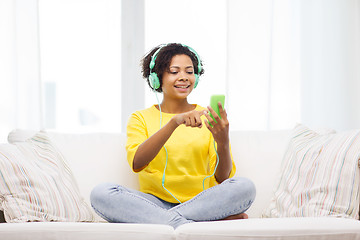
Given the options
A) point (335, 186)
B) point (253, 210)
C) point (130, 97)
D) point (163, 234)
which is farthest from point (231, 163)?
point (130, 97)

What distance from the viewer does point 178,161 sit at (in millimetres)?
1969

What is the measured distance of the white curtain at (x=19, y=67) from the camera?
298 centimetres

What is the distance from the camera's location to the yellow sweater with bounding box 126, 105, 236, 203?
194 cm

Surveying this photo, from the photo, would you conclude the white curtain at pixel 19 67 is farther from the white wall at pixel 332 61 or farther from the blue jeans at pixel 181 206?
the white wall at pixel 332 61

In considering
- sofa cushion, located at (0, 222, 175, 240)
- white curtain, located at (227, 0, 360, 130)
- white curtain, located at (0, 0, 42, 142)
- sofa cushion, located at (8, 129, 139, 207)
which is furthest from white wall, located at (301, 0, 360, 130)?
sofa cushion, located at (0, 222, 175, 240)

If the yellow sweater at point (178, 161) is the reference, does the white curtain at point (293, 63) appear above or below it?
above

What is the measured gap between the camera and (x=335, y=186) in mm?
1684

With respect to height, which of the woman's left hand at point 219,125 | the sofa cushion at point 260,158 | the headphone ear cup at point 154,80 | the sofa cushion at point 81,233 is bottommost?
the sofa cushion at point 81,233

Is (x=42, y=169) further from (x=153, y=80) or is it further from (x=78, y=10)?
(x=78, y=10)

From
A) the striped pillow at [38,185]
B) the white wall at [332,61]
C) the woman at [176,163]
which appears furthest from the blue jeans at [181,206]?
the white wall at [332,61]

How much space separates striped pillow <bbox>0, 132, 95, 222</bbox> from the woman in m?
0.12

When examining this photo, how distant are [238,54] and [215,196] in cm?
158

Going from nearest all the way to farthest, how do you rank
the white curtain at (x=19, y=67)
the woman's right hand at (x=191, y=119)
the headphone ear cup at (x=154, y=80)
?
1. the woman's right hand at (x=191, y=119)
2. the headphone ear cup at (x=154, y=80)
3. the white curtain at (x=19, y=67)

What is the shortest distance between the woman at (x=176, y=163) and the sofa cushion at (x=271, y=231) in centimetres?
22
